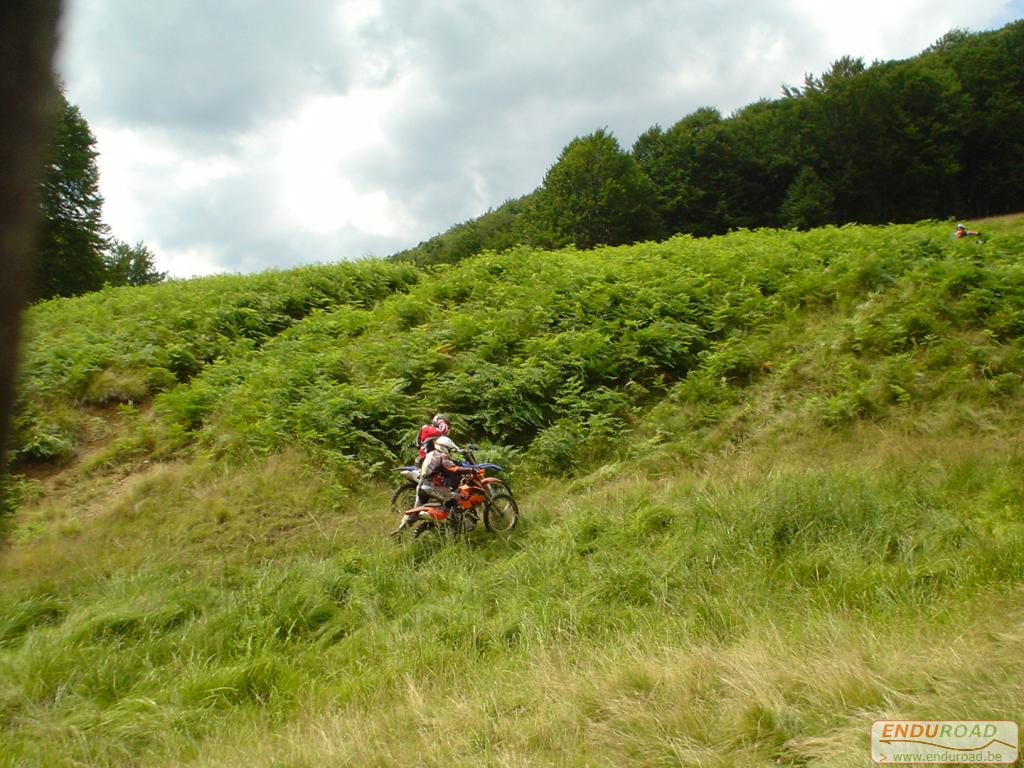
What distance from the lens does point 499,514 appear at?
8852 millimetres

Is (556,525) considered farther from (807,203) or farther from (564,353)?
(807,203)

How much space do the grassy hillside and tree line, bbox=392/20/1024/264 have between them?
89.1 feet

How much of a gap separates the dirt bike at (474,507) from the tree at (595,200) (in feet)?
102

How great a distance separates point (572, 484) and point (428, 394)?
3.08 meters

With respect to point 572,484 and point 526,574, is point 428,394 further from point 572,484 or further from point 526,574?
point 526,574

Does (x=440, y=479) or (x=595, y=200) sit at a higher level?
(x=595, y=200)

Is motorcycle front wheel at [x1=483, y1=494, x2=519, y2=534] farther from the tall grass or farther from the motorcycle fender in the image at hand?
the motorcycle fender

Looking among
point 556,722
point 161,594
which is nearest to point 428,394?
point 161,594

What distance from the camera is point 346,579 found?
7.74 metres

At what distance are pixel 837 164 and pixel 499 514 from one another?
4475 cm

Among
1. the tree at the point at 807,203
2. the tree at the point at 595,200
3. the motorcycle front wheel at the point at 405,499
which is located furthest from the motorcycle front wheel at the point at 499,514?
the tree at the point at 807,203

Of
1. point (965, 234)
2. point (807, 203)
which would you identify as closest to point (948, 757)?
point (965, 234)

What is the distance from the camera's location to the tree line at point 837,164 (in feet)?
139

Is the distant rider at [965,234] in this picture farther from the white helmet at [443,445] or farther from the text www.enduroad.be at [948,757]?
the text www.enduroad.be at [948,757]
